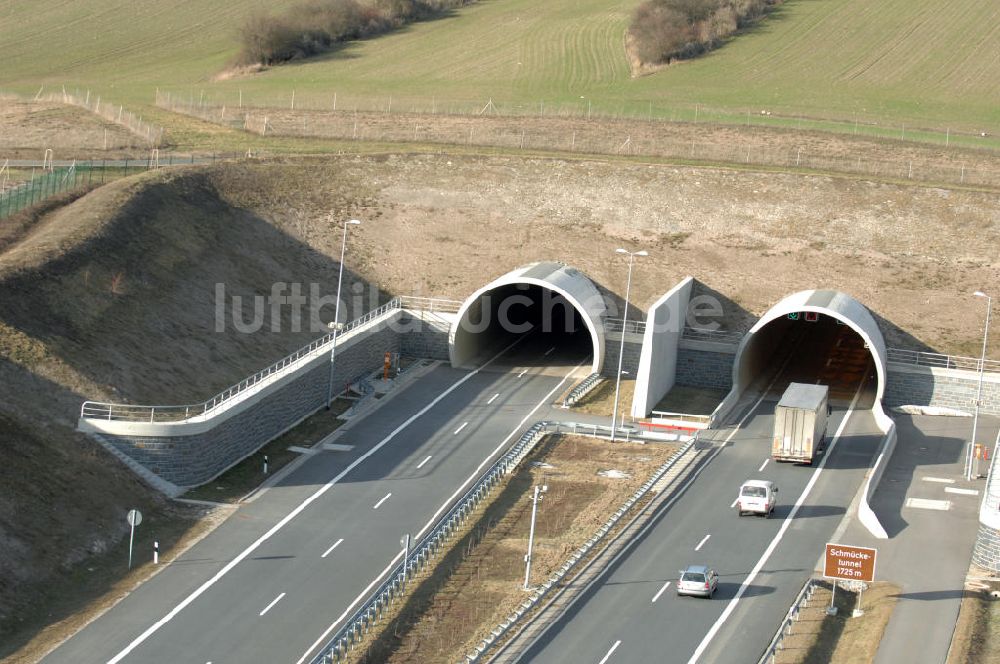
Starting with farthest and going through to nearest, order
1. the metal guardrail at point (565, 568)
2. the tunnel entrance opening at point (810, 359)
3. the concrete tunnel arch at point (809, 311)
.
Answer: the tunnel entrance opening at point (810, 359)
the concrete tunnel arch at point (809, 311)
the metal guardrail at point (565, 568)

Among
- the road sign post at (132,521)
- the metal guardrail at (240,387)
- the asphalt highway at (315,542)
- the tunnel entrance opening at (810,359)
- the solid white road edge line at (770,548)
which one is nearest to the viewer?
the asphalt highway at (315,542)

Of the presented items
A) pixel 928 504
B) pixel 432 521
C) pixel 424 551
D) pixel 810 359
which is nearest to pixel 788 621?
pixel 424 551

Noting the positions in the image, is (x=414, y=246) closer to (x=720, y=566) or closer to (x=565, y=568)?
(x=720, y=566)

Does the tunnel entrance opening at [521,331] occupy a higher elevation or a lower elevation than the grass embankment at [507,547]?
higher

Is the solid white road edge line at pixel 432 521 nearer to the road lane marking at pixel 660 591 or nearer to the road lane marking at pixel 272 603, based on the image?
the road lane marking at pixel 272 603

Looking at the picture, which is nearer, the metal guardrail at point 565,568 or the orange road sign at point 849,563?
the metal guardrail at point 565,568

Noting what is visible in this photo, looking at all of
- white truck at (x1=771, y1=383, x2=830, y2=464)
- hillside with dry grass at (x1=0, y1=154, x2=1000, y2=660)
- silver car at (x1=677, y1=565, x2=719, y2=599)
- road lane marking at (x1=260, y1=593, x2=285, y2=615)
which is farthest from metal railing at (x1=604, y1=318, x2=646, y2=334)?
road lane marking at (x1=260, y1=593, x2=285, y2=615)

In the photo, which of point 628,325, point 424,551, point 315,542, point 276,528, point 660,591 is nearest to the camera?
A: point 660,591

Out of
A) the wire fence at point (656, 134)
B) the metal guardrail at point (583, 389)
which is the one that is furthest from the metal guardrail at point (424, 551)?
the wire fence at point (656, 134)
